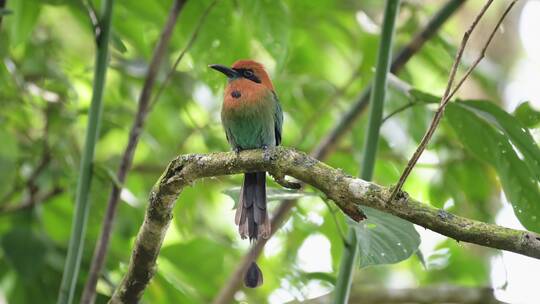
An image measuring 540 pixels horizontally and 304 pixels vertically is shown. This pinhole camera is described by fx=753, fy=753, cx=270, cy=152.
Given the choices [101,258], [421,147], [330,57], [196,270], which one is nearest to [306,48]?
[330,57]

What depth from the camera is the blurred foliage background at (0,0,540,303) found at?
10.2 ft

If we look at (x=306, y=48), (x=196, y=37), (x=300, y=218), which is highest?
(x=306, y=48)

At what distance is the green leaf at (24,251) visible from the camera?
3299 mm

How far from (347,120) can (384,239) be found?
1.57 metres

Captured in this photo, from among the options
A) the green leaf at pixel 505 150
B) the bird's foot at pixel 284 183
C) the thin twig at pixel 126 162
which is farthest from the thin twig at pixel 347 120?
the bird's foot at pixel 284 183

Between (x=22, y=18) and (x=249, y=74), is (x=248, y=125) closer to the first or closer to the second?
(x=249, y=74)

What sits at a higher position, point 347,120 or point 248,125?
point 347,120

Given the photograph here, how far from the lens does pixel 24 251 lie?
129 inches

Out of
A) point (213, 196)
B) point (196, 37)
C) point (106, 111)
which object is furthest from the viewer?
point (213, 196)

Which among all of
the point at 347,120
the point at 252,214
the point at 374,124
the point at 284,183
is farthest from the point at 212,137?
the point at 284,183

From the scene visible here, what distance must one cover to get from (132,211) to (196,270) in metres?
0.51

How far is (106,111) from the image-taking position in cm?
420

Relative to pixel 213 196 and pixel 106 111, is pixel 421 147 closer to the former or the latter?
pixel 106 111

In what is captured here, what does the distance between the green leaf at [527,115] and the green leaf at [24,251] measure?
212 cm
